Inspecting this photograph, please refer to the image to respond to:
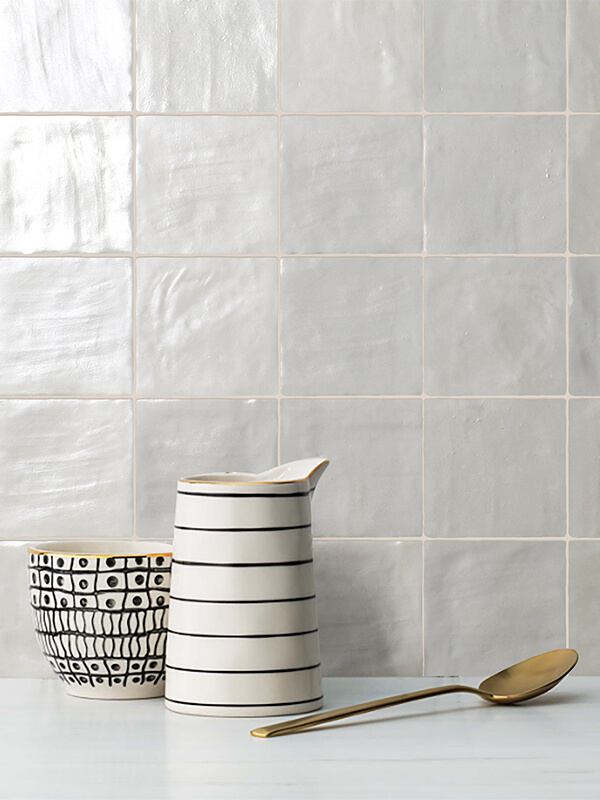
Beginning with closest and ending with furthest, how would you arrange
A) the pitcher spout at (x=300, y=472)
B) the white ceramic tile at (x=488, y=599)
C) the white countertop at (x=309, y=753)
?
1. the white countertop at (x=309, y=753)
2. the pitcher spout at (x=300, y=472)
3. the white ceramic tile at (x=488, y=599)

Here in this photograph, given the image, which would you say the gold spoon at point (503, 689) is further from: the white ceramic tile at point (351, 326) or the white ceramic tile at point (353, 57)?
the white ceramic tile at point (353, 57)

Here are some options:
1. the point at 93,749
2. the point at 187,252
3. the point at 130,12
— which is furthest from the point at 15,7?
the point at 93,749

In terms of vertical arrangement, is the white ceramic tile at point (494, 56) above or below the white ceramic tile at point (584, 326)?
above

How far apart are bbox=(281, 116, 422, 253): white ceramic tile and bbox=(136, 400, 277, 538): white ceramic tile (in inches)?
7.2

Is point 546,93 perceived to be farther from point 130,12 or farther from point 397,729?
point 397,729

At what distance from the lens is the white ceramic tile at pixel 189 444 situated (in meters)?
0.95

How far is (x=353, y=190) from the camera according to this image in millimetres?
960

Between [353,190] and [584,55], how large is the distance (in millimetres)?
276

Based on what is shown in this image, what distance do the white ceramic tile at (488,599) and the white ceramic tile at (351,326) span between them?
0.18m

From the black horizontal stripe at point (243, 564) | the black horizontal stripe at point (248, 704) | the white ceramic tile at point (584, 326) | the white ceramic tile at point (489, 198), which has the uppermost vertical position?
the white ceramic tile at point (489, 198)

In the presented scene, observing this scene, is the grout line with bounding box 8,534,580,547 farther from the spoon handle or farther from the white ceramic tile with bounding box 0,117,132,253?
the white ceramic tile with bounding box 0,117,132,253

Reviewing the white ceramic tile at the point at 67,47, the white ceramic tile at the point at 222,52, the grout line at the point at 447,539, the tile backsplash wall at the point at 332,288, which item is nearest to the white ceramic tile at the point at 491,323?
the tile backsplash wall at the point at 332,288

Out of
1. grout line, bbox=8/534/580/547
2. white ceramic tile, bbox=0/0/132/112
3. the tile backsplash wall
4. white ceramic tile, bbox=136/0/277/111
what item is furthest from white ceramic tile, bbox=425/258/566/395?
white ceramic tile, bbox=0/0/132/112

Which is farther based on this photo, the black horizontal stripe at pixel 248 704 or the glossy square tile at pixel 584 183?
the glossy square tile at pixel 584 183
